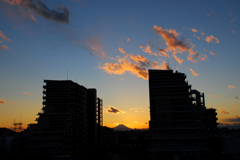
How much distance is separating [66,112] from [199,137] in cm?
5202

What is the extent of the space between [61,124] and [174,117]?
45.5m

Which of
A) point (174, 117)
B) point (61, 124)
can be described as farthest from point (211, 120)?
point (61, 124)

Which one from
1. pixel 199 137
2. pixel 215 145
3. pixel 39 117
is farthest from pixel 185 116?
pixel 39 117

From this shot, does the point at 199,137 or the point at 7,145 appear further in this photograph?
the point at 7,145

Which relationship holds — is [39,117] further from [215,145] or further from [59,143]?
[215,145]

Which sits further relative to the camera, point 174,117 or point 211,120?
point 211,120

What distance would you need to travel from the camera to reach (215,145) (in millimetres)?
69375

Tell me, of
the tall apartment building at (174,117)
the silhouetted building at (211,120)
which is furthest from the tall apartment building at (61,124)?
the silhouetted building at (211,120)

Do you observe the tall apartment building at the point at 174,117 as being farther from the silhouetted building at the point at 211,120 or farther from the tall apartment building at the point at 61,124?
the tall apartment building at the point at 61,124

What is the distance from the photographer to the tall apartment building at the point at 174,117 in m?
Result: 62.3

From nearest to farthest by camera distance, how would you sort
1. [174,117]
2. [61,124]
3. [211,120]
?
1. [174,117]
2. [61,124]
3. [211,120]

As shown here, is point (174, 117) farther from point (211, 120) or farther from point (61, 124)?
point (61, 124)

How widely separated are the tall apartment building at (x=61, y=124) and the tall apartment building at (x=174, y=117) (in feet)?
114

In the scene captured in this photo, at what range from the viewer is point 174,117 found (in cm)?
6806
